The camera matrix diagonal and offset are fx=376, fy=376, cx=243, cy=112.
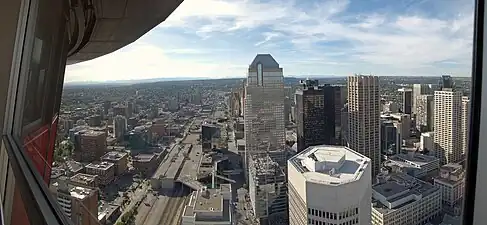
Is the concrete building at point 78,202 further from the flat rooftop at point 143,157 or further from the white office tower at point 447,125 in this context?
the white office tower at point 447,125

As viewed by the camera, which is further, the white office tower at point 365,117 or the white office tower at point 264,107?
the white office tower at point 264,107

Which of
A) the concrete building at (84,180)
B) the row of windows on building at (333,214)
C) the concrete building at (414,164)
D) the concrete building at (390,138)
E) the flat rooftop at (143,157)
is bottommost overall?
the concrete building at (84,180)

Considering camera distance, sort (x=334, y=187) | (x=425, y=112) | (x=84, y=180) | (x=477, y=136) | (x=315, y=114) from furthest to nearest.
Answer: (x=84, y=180) → (x=315, y=114) → (x=334, y=187) → (x=425, y=112) → (x=477, y=136)

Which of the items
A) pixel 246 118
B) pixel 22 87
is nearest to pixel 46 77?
pixel 22 87

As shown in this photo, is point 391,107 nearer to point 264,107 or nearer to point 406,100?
point 406,100

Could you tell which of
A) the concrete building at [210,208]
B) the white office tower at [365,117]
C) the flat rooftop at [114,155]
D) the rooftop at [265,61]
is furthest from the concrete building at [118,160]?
the white office tower at [365,117]

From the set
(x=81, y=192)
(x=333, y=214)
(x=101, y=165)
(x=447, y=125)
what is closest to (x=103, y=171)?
(x=101, y=165)

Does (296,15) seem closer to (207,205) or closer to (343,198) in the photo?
(343,198)
